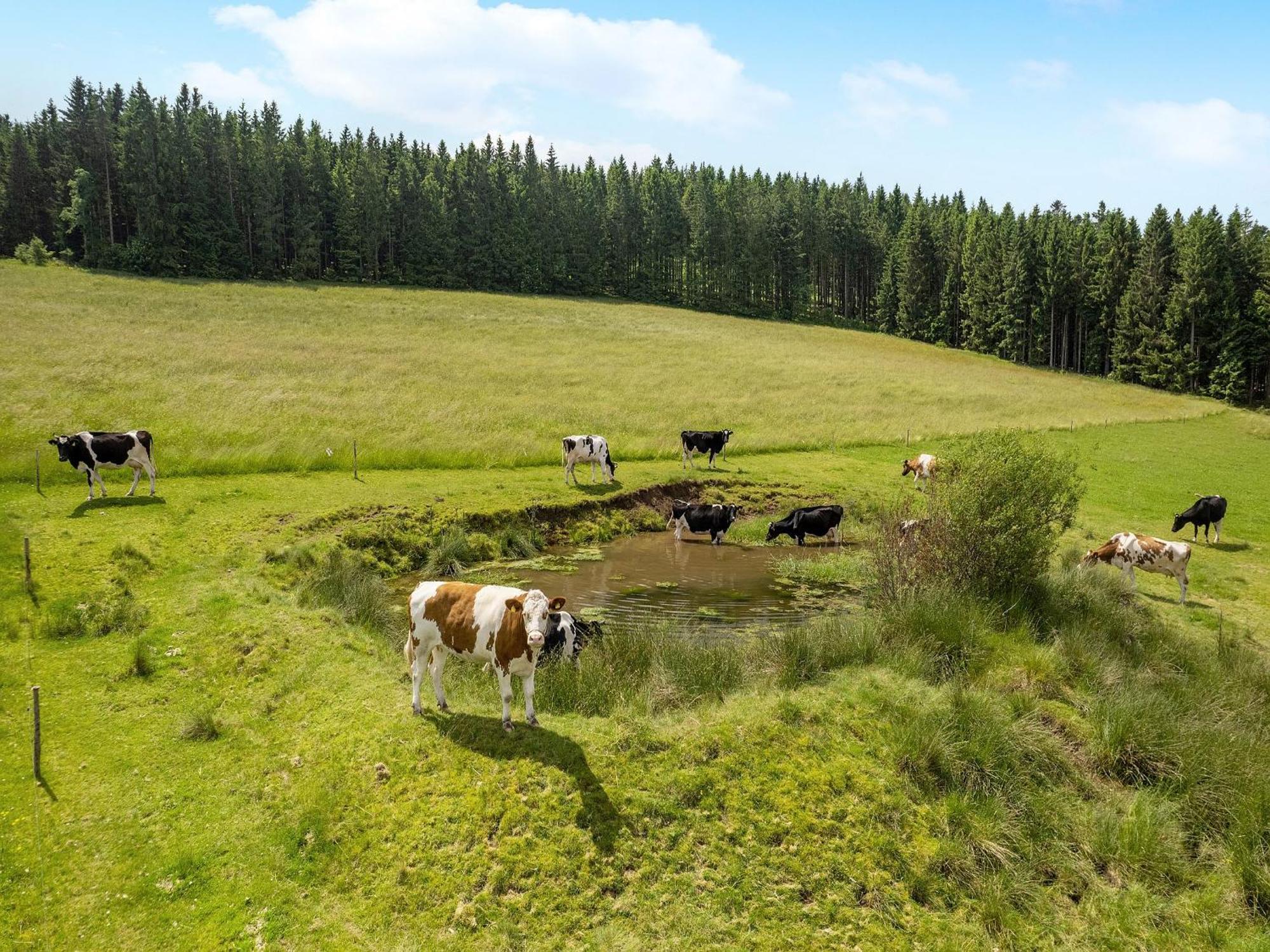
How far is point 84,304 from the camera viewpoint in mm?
50906

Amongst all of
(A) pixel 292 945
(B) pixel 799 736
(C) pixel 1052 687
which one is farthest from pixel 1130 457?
(A) pixel 292 945

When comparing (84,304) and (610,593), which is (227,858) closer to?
(610,593)

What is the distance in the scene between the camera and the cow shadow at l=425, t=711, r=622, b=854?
8125 millimetres

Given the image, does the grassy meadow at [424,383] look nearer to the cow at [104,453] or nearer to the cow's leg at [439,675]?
the cow at [104,453]

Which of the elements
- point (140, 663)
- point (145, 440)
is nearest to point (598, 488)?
point (145, 440)

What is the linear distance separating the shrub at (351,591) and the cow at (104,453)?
754 centimetres

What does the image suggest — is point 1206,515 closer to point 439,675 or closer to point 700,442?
point 700,442

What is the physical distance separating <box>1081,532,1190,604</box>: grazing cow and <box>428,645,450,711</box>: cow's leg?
1636 centimetres

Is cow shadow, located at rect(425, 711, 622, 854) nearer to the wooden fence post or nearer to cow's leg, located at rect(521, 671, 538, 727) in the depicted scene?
cow's leg, located at rect(521, 671, 538, 727)

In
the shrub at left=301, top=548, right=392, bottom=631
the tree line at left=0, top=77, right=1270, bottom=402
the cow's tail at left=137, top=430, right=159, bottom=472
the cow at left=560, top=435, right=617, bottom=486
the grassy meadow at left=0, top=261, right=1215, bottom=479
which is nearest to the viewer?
the shrub at left=301, top=548, right=392, bottom=631

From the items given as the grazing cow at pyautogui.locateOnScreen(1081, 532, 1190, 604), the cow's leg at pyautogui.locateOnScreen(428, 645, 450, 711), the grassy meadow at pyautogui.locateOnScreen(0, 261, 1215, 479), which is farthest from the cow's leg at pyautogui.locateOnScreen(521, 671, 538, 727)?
the grassy meadow at pyautogui.locateOnScreen(0, 261, 1215, 479)

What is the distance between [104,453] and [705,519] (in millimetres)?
16727

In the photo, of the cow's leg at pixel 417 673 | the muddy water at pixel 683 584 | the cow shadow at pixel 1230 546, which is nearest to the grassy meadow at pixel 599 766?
the cow's leg at pixel 417 673

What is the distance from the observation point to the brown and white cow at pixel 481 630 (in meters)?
9.19
